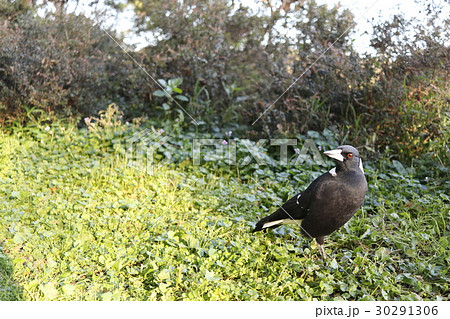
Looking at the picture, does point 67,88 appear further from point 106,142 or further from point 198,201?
point 198,201

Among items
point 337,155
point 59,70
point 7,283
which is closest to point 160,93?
point 59,70

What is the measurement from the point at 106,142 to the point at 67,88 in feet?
3.90

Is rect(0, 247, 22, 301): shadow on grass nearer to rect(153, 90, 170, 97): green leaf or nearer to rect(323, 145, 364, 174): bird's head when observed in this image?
rect(323, 145, 364, 174): bird's head

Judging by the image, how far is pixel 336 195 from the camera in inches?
104

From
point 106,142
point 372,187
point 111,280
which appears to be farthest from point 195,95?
point 111,280

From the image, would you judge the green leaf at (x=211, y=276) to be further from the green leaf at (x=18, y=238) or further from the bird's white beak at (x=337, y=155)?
the green leaf at (x=18, y=238)

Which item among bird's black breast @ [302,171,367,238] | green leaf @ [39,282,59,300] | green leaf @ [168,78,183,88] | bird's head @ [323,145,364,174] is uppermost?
green leaf @ [168,78,183,88]

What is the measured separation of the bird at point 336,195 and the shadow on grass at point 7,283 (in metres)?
1.85

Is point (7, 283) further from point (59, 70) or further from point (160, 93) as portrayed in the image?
point (160, 93)

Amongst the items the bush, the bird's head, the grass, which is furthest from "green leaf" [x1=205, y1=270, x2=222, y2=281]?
the bush

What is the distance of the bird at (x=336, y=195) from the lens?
2.61 metres

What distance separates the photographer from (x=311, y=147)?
4.80 metres

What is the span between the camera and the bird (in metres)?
2.61

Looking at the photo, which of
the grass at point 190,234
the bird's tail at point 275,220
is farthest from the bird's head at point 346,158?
the grass at point 190,234
